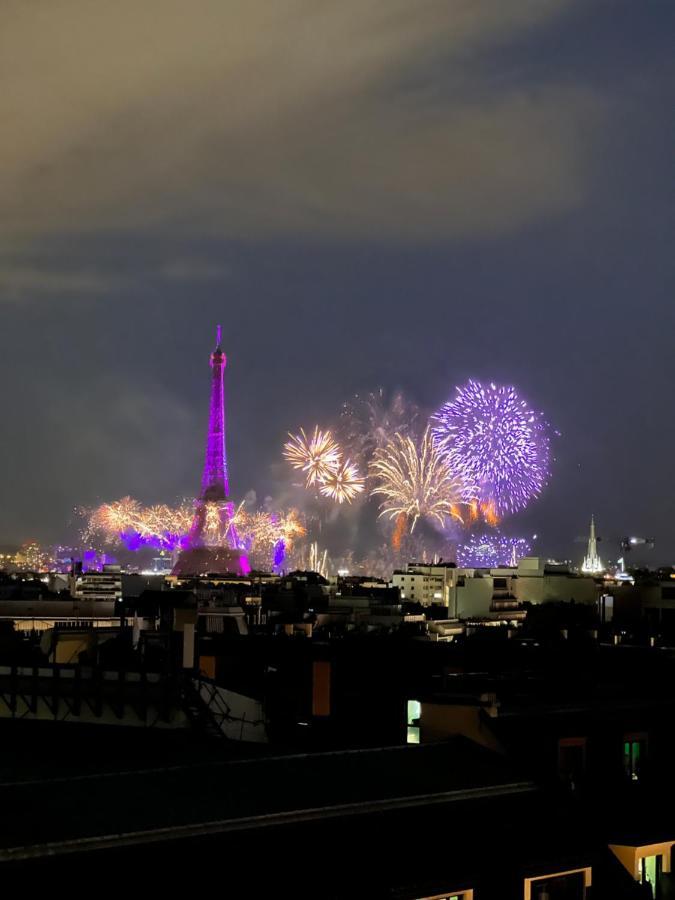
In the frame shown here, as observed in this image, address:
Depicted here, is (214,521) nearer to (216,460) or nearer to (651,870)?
(216,460)

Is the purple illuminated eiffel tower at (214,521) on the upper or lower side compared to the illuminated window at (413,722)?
upper

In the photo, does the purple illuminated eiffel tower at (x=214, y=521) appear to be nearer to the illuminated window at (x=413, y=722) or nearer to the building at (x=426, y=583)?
the building at (x=426, y=583)

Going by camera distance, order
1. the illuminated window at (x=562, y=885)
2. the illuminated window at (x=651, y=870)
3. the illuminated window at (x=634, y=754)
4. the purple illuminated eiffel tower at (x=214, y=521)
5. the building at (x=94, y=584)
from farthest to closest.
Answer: the purple illuminated eiffel tower at (x=214, y=521)
the building at (x=94, y=584)
the illuminated window at (x=634, y=754)
the illuminated window at (x=651, y=870)
the illuminated window at (x=562, y=885)

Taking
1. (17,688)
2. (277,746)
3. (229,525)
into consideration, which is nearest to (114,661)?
(17,688)

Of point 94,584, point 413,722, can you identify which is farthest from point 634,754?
point 94,584

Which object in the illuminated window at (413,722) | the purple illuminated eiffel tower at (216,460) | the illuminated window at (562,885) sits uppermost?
the purple illuminated eiffel tower at (216,460)

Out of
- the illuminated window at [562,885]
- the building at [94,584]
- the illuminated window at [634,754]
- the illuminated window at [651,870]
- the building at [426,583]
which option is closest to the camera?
the illuminated window at [562,885]

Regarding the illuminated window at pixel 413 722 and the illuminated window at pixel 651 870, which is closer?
the illuminated window at pixel 651 870

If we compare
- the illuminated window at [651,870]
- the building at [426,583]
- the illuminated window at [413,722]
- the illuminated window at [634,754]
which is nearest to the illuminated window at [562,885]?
the illuminated window at [651,870]
